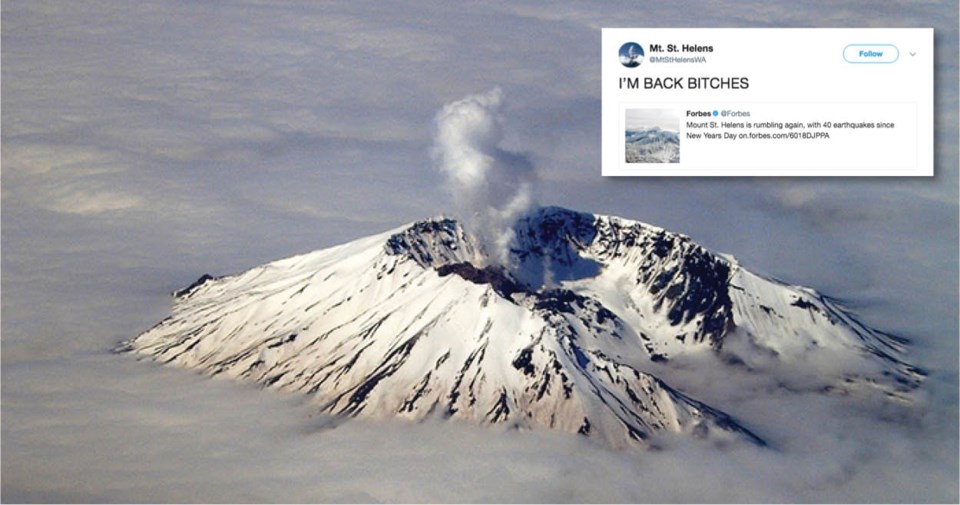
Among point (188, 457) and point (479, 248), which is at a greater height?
point (479, 248)

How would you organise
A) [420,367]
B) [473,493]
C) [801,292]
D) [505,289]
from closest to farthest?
[473,493], [420,367], [505,289], [801,292]

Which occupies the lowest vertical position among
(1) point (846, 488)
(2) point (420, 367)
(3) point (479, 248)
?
(1) point (846, 488)

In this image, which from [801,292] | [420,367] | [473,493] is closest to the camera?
[473,493]

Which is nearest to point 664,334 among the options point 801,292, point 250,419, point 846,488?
point 801,292

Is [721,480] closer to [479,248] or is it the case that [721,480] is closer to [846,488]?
[846,488]

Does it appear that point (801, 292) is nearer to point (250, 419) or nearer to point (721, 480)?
point (721, 480)

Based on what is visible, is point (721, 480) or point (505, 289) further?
point (505, 289)
